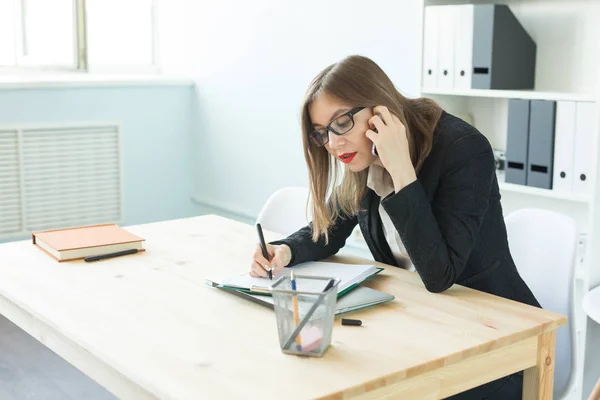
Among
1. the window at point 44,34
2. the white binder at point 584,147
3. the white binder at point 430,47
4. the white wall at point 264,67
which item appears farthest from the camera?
the window at point 44,34

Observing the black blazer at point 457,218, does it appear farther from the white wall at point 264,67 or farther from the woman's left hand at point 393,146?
the white wall at point 264,67

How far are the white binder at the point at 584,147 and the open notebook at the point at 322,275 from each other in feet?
3.03

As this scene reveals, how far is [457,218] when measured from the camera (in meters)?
1.71

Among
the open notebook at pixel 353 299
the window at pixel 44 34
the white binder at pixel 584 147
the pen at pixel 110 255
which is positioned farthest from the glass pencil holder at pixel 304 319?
the window at pixel 44 34

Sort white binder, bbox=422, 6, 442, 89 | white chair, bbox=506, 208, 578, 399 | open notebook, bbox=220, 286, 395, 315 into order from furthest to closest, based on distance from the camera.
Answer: white binder, bbox=422, 6, 442, 89 < white chair, bbox=506, 208, 578, 399 < open notebook, bbox=220, 286, 395, 315

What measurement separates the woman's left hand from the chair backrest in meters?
0.80

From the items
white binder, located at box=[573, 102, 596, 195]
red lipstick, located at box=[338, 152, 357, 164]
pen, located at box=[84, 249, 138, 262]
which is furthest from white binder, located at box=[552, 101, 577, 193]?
pen, located at box=[84, 249, 138, 262]

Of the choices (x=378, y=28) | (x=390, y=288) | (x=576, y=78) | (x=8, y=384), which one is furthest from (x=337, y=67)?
(x=8, y=384)

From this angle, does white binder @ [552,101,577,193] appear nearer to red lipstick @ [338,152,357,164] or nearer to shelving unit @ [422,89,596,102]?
shelving unit @ [422,89,596,102]

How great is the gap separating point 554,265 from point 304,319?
0.89 meters

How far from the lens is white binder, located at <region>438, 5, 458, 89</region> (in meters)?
2.71

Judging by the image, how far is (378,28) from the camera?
3373 millimetres

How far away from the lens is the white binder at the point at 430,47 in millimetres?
2762

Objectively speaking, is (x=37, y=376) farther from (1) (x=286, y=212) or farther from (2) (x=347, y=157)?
(2) (x=347, y=157)
